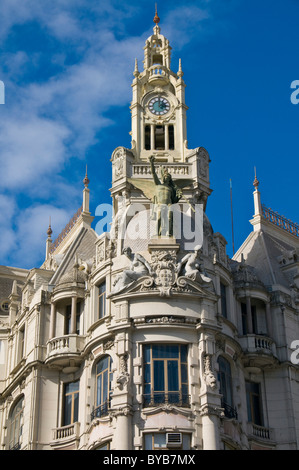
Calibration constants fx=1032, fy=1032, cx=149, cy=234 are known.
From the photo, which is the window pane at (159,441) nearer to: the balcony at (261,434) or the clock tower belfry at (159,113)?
the balcony at (261,434)

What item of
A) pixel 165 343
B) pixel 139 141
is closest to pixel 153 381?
pixel 165 343

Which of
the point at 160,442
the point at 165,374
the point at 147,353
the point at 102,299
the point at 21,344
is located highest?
the point at 102,299

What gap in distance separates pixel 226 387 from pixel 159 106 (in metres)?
22.0

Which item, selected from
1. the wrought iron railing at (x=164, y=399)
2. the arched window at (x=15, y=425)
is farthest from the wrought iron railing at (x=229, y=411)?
the arched window at (x=15, y=425)

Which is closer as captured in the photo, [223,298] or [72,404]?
[72,404]

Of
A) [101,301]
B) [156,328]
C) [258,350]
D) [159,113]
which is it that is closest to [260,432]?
[258,350]

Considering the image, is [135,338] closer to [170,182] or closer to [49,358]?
[49,358]

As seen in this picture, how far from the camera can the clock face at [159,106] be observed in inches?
2808

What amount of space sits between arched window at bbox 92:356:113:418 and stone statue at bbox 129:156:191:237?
8.35 m

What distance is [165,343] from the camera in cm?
5731

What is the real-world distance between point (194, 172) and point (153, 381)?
15380mm

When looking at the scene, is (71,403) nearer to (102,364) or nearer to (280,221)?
(102,364)

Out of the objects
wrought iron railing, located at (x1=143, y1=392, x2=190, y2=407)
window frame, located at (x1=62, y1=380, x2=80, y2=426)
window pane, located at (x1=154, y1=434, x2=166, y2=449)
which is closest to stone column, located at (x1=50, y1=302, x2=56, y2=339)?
window frame, located at (x1=62, y1=380, x2=80, y2=426)

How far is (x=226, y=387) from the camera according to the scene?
58.9 m
